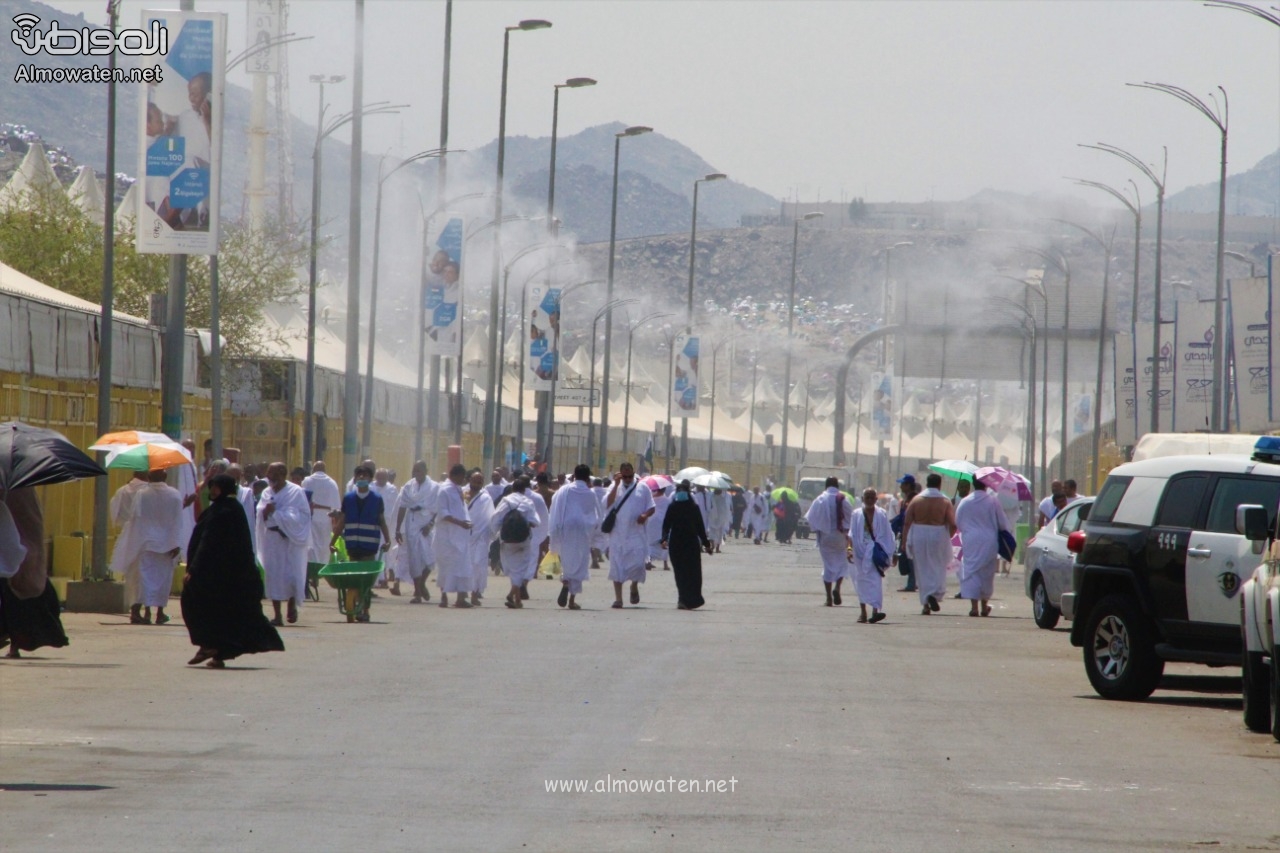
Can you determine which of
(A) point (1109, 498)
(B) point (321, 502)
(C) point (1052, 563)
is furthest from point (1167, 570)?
(B) point (321, 502)

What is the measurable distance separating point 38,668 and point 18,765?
582 centimetres

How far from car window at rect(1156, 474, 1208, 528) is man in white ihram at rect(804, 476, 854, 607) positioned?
37.2 ft

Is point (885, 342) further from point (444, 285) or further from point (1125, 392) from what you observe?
point (444, 285)

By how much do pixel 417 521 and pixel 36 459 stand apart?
13.3m

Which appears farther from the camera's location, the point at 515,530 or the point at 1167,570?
the point at 515,530

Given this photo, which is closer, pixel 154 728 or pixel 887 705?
pixel 154 728

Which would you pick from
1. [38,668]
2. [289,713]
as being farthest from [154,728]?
[38,668]

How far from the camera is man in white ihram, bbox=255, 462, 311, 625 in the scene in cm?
2202

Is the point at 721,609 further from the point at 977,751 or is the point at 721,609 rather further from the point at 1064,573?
the point at 977,751

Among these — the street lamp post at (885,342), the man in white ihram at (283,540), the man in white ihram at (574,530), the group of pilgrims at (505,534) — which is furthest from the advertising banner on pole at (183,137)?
the street lamp post at (885,342)

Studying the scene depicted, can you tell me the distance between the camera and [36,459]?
551 inches

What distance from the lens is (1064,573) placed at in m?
24.5

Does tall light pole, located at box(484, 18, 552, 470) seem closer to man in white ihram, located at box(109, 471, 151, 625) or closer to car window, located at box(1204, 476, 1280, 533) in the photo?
man in white ihram, located at box(109, 471, 151, 625)

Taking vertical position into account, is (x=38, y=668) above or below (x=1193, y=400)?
below
